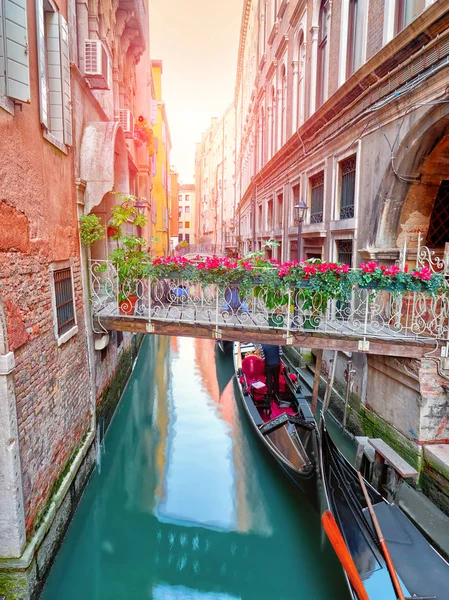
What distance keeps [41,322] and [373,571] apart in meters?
3.95

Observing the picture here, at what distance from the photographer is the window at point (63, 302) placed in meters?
4.74

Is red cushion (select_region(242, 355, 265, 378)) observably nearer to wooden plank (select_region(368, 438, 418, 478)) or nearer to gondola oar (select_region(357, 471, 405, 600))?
wooden plank (select_region(368, 438, 418, 478))

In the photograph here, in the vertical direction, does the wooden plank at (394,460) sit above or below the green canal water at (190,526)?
above

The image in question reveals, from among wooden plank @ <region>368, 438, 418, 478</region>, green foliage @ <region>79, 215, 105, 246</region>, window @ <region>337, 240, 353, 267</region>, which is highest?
green foliage @ <region>79, 215, 105, 246</region>

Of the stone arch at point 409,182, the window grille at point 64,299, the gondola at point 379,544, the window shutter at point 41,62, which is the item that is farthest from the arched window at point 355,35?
the gondola at point 379,544

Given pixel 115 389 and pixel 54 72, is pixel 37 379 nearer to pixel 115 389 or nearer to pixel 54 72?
pixel 54 72

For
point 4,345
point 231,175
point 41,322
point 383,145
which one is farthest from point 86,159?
point 231,175

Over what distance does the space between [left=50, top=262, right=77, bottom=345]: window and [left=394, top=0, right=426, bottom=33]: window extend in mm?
5763

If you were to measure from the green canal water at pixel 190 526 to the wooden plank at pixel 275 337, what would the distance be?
2.18 m

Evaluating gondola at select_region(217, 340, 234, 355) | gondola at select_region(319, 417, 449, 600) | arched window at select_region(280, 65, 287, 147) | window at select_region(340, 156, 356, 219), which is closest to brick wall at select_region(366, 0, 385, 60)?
window at select_region(340, 156, 356, 219)

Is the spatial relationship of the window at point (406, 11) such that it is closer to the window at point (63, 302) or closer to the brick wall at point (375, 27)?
the brick wall at point (375, 27)

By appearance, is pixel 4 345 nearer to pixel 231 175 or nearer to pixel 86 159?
pixel 86 159

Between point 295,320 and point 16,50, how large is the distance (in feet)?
14.8

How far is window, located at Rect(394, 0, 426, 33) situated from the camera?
18.0ft
